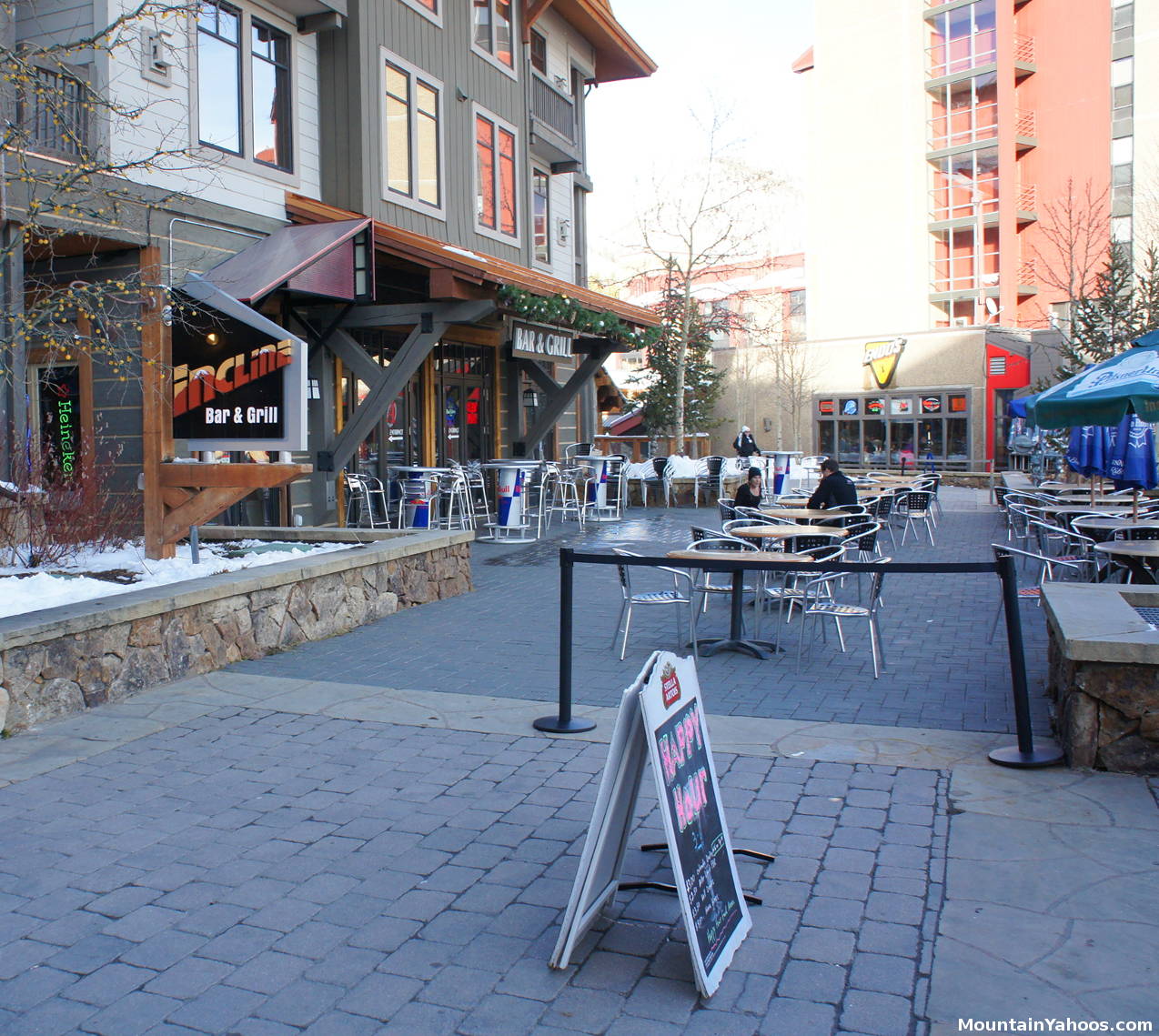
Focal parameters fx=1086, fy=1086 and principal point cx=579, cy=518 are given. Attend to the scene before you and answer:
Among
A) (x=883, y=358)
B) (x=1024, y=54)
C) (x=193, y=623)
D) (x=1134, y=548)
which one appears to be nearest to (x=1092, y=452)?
(x=1134, y=548)

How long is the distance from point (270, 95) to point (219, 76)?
→ 97cm

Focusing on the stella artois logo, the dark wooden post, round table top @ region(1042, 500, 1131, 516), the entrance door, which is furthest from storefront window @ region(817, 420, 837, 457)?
the dark wooden post

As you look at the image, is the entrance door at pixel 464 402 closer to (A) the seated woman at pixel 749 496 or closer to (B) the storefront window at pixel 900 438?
(A) the seated woman at pixel 749 496

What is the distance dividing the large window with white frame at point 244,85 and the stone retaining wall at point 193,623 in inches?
205

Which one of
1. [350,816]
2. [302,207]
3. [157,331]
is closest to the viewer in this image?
[350,816]

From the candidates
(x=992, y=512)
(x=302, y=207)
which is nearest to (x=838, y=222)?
(x=992, y=512)

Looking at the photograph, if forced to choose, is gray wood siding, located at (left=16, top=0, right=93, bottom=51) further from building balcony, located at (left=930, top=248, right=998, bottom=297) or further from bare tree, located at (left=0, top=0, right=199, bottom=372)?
building balcony, located at (left=930, top=248, right=998, bottom=297)

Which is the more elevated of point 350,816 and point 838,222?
point 838,222

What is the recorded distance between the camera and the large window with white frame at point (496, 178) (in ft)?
54.7

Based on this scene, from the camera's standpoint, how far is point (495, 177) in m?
17.2

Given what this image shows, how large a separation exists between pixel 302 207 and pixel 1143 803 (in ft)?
35.4

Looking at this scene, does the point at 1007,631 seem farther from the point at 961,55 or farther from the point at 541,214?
the point at 961,55

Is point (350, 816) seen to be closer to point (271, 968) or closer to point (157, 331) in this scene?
point (271, 968)

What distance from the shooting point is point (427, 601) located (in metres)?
10.1
